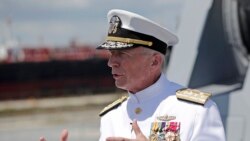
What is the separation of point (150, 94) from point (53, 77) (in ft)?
96.3

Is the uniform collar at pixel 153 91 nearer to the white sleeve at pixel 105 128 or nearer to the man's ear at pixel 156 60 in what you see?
the man's ear at pixel 156 60

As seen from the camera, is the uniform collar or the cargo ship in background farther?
the cargo ship in background

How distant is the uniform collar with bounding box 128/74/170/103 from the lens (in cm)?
203

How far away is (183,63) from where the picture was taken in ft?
10.4

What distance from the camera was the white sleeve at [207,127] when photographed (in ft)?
6.30

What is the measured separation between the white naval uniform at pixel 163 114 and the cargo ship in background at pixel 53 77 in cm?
2844

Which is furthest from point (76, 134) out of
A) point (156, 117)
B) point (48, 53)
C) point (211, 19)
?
point (48, 53)

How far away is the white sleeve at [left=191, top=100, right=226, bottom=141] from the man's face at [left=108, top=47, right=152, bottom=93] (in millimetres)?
218

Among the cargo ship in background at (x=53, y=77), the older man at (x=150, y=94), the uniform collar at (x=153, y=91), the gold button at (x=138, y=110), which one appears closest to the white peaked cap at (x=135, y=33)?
the older man at (x=150, y=94)

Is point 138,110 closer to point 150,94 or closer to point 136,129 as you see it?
point 150,94

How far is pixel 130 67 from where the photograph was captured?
6.52 feet

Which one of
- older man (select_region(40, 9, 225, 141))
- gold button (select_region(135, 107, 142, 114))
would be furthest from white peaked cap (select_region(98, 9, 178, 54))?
gold button (select_region(135, 107, 142, 114))

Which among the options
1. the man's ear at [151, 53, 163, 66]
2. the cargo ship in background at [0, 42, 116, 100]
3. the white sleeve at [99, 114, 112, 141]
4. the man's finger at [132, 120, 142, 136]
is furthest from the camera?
the cargo ship in background at [0, 42, 116, 100]

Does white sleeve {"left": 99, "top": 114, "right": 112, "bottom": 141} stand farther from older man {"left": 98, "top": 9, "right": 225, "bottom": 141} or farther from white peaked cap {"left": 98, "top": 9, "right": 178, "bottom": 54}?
white peaked cap {"left": 98, "top": 9, "right": 178, "bottom": 54}
